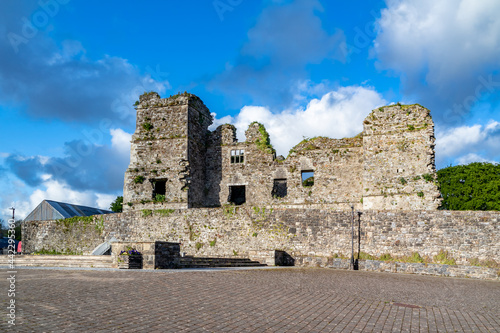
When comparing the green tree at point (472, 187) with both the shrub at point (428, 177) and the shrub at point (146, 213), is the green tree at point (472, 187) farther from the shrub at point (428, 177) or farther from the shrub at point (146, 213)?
the shrub at point (146, 213)

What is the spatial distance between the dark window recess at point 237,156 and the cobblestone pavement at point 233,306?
19736 millimetres

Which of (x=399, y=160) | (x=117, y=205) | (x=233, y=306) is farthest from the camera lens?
(x=117, y=205)

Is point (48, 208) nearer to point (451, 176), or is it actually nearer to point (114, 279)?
point (114, 279)

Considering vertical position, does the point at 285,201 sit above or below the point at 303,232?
above

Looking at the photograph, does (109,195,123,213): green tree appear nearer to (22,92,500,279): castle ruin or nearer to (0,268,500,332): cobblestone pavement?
(22,92,500,279): castle ruin

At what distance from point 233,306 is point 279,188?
24815 millimetres

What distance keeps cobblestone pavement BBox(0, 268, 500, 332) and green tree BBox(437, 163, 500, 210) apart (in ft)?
95.9

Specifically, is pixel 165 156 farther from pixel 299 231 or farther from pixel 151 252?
pixel 151 252

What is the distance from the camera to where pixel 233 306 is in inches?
316

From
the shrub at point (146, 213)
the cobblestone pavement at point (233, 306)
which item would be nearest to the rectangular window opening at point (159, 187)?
the shrub at point (146, 213)

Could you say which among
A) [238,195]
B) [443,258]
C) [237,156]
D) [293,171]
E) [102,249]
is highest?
[237,156]

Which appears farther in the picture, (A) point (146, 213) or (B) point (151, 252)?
(A) point (146, 213)

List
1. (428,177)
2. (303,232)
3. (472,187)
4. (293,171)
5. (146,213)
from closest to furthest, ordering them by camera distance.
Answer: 1. (303,232)
2. (428,177)
3. (146,213)
4. (293,171)
5. (472,187)

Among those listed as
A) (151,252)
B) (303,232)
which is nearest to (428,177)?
(303,232)
